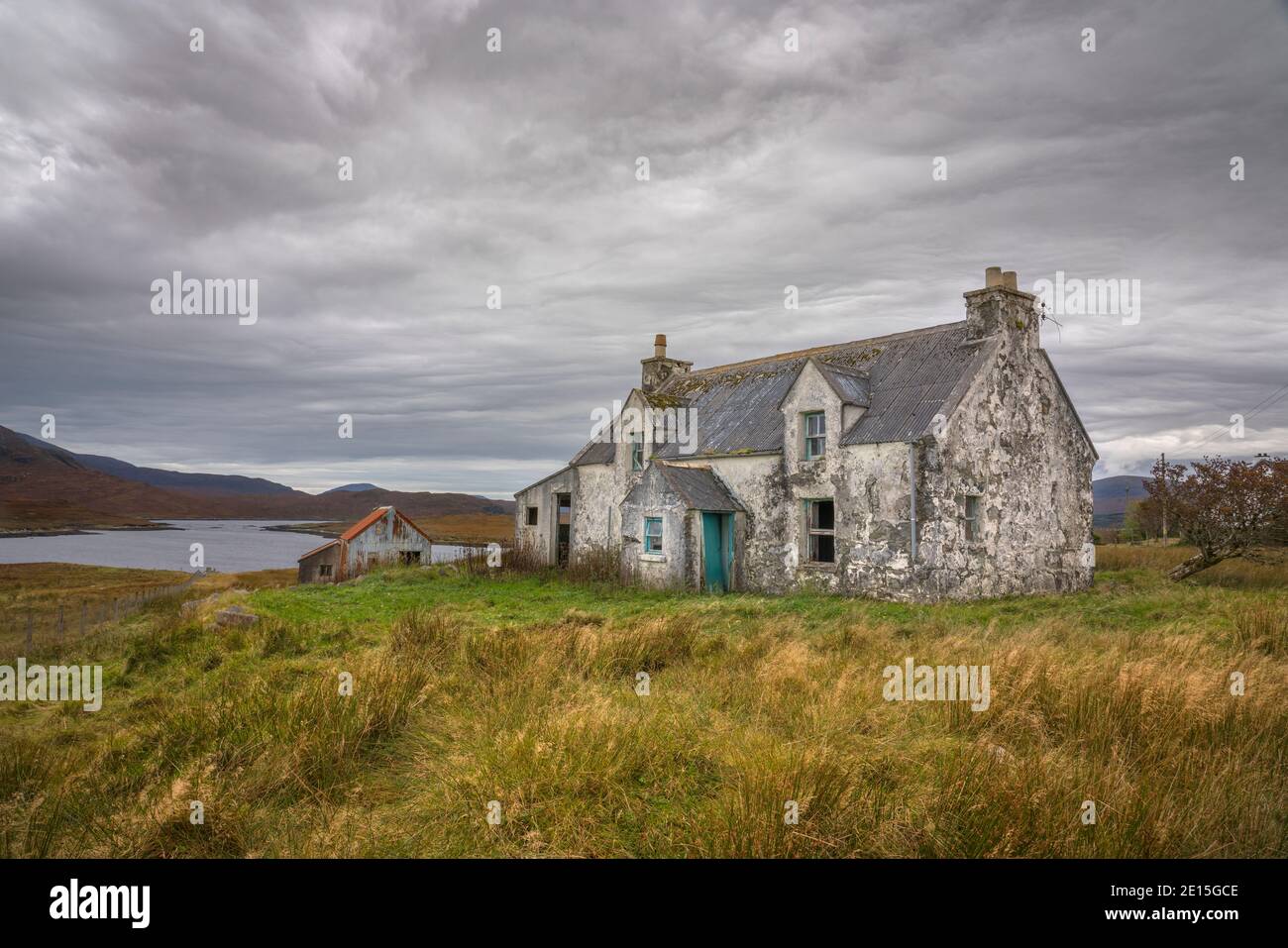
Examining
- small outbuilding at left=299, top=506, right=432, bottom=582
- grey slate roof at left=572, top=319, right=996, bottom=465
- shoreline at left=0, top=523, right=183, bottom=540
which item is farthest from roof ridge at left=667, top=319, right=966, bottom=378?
shoreline at left=0, top=523, right=183, bottom=540

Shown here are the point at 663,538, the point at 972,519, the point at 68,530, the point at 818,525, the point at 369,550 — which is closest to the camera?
the point at 972,519

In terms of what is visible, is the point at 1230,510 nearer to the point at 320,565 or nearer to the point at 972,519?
the point at 972,519

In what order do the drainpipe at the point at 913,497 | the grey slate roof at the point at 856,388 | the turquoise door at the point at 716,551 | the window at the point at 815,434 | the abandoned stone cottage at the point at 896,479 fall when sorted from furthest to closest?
the turquoise door at the point at 716,551 < the window at the point at 815,434 < the grey slate roof at the point at 856,388 < the abandoned stone cottage at the point at 896,479 < the drainpipe at the point at 913,497

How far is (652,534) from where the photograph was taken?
20.8 meters

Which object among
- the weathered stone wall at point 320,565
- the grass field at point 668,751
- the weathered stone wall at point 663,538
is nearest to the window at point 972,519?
the weathered stone wall at point 663,538

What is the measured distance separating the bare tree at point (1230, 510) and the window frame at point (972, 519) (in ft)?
26.3

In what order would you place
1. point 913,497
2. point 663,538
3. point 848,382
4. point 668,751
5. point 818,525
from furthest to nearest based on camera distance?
point 663,538, point 818,525, point 848,382, point 913,497, point 668,751

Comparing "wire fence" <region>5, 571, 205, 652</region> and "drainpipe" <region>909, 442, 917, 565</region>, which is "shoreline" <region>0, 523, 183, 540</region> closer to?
"wire fence" <region>5, 571, 205, 652</region>

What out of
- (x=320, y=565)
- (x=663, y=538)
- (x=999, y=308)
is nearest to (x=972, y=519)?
(x=999, y=308)

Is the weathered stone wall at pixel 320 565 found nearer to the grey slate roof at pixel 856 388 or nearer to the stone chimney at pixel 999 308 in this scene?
the grey slate roof at pixel 856 388

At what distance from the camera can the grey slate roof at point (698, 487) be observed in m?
20.0

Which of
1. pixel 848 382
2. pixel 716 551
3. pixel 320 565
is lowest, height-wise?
pixel 320 565

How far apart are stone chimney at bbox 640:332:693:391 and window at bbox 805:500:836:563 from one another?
418 inches

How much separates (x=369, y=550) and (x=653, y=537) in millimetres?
13267
